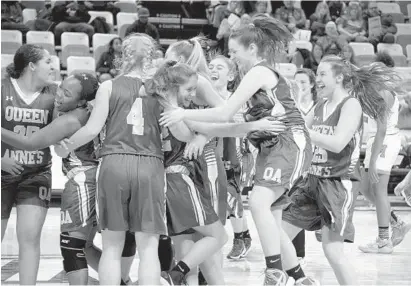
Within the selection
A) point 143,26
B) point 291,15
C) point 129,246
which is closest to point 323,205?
point 129,246

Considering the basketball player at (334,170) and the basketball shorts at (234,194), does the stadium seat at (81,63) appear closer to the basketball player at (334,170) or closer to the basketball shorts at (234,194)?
the basketball shorts at (234,194)

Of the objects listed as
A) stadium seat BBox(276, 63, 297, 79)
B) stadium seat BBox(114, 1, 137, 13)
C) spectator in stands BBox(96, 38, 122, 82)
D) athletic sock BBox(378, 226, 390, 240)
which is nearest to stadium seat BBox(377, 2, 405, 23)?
stadium seat BBox(276, 63, 297, 79)

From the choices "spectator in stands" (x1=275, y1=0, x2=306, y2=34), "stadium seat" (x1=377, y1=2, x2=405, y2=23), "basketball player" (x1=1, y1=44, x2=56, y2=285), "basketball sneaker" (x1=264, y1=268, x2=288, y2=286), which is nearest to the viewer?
"basketball sneaker" (x1=264, y1=268, x2=288, y2=286)

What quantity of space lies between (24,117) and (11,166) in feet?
0.99

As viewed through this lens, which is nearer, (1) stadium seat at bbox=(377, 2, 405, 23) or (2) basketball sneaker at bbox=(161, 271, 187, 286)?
(2) basketball sneaker at bbox=(161, 271, 187, 286)

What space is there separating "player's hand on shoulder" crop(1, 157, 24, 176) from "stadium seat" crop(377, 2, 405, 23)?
10716 millimetres

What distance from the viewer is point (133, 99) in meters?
4.06

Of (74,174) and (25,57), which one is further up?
(25,57)

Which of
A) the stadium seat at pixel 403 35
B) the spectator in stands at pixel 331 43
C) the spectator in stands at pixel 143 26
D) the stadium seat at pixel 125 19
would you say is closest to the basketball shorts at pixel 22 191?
the spectator in stands at pixel 143 26

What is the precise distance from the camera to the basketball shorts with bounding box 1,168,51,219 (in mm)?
4441

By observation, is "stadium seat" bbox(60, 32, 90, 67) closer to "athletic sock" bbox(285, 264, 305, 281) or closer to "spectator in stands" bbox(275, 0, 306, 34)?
"spectator in stands" bbox(275, 0, 306, 34)

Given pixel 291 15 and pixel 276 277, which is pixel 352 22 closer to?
pixel 291 15

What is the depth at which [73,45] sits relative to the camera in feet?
37.1

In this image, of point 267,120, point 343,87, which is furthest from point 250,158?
point 267,120
